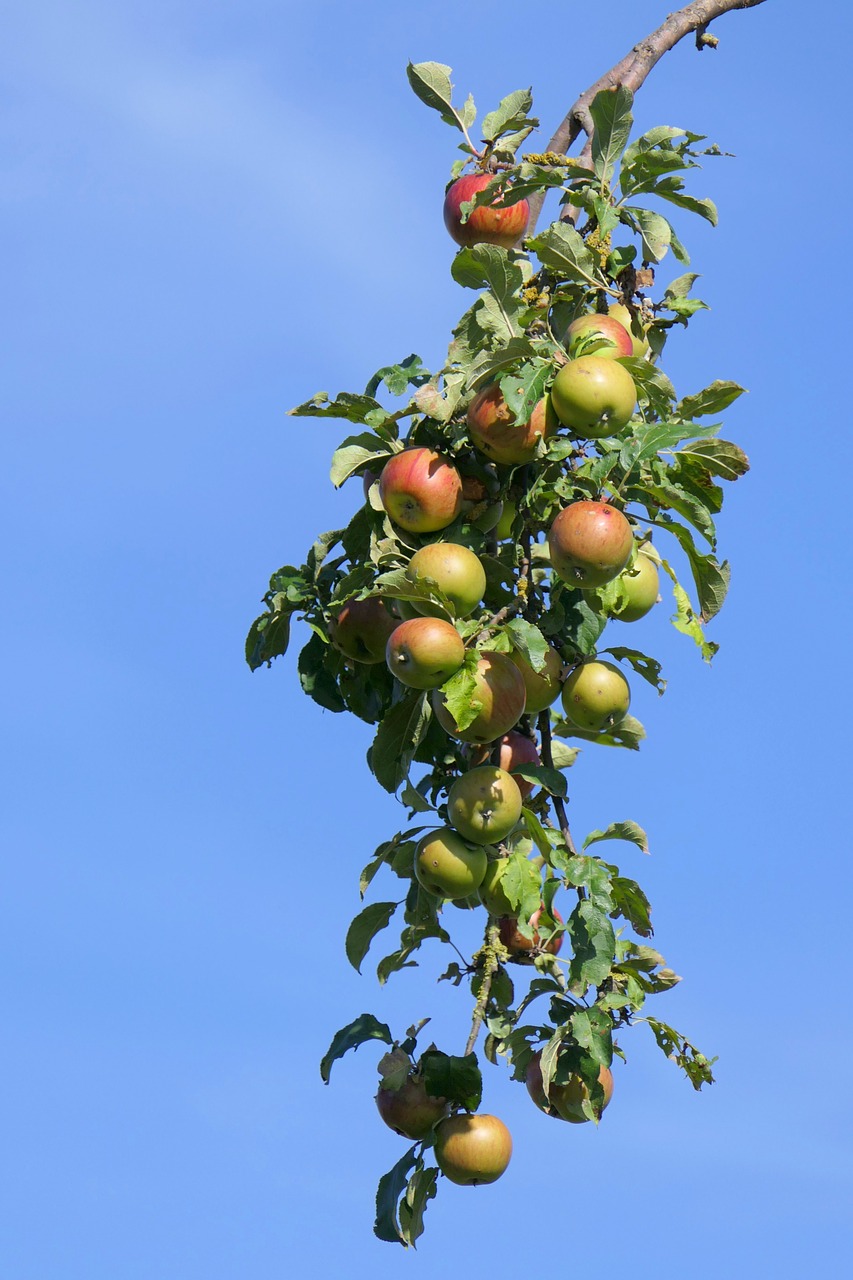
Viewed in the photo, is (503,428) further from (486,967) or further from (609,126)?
(486,967)

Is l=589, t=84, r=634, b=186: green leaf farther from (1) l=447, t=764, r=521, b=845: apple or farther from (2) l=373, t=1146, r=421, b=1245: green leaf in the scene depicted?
(2) l=373, t=1146, r=421, b=1245: green leaf

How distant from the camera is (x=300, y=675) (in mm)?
5801

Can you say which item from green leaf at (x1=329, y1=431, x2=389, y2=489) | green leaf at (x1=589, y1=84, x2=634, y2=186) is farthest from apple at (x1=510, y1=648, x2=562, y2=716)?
green leaf at (x1=589, y1=84, x2=634, y2=186)

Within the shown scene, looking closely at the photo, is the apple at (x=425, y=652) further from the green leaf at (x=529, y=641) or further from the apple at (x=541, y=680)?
the apple at (x=541, y=680)

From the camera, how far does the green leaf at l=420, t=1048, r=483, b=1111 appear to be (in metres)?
5.25

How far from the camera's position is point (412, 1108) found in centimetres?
528

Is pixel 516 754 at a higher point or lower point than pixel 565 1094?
higher

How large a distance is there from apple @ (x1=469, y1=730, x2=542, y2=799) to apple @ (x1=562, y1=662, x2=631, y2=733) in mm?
188

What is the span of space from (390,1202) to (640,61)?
4018 millimetres

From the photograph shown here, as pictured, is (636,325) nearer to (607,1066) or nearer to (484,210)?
(484,210)

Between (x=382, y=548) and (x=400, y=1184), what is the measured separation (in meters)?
1.98

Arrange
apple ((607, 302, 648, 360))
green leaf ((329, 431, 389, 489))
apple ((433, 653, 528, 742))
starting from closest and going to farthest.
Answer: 1. apple ((433, 653, 528, 742))
2. green leaf ((329, 431, 389, 489))
3. apple ((607, 302, 648, 360))

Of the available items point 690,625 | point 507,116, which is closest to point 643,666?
point 690,625

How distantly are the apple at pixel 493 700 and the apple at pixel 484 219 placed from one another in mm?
1627
